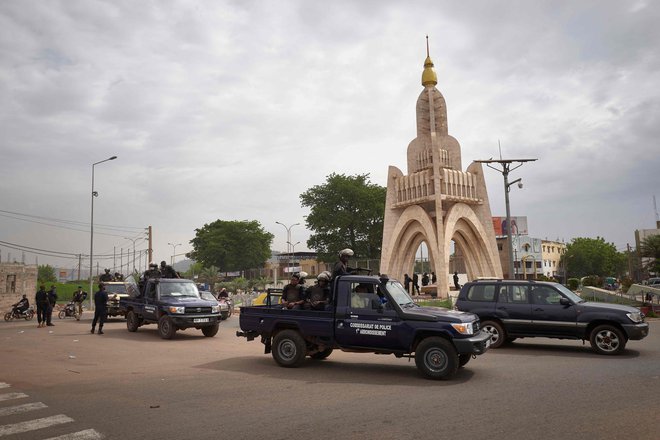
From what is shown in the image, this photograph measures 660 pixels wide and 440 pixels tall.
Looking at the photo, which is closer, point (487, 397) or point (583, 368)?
point (487, 397)

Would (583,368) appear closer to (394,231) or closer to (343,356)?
(343,356)

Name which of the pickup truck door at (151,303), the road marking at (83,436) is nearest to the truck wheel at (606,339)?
the road marking at (83,436)

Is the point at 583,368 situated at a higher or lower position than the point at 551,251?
lower

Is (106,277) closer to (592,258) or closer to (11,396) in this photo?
(11,396)

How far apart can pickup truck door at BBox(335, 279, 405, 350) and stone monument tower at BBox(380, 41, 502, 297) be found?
2513 cm

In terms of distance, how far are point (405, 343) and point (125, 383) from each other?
196 inches

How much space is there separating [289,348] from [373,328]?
1958mm

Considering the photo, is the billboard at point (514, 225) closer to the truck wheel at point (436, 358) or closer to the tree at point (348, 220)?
the tree at point (348, 220)

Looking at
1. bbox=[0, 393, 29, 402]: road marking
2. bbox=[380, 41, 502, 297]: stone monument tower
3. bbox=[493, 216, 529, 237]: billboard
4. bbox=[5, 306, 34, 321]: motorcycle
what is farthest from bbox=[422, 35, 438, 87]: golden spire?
bbox=[493, 216, 529, 237]: billboard

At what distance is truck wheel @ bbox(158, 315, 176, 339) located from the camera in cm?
1455

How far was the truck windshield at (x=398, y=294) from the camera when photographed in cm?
878

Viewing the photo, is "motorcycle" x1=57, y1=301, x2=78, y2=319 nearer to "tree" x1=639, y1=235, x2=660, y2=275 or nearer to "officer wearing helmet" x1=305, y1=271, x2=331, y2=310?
"officer wearing helmet" x1=305, y1=271, x2=331, y2=310

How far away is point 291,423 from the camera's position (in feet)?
18.5

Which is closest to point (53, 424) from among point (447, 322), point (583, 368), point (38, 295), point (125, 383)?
point (125, 383)
